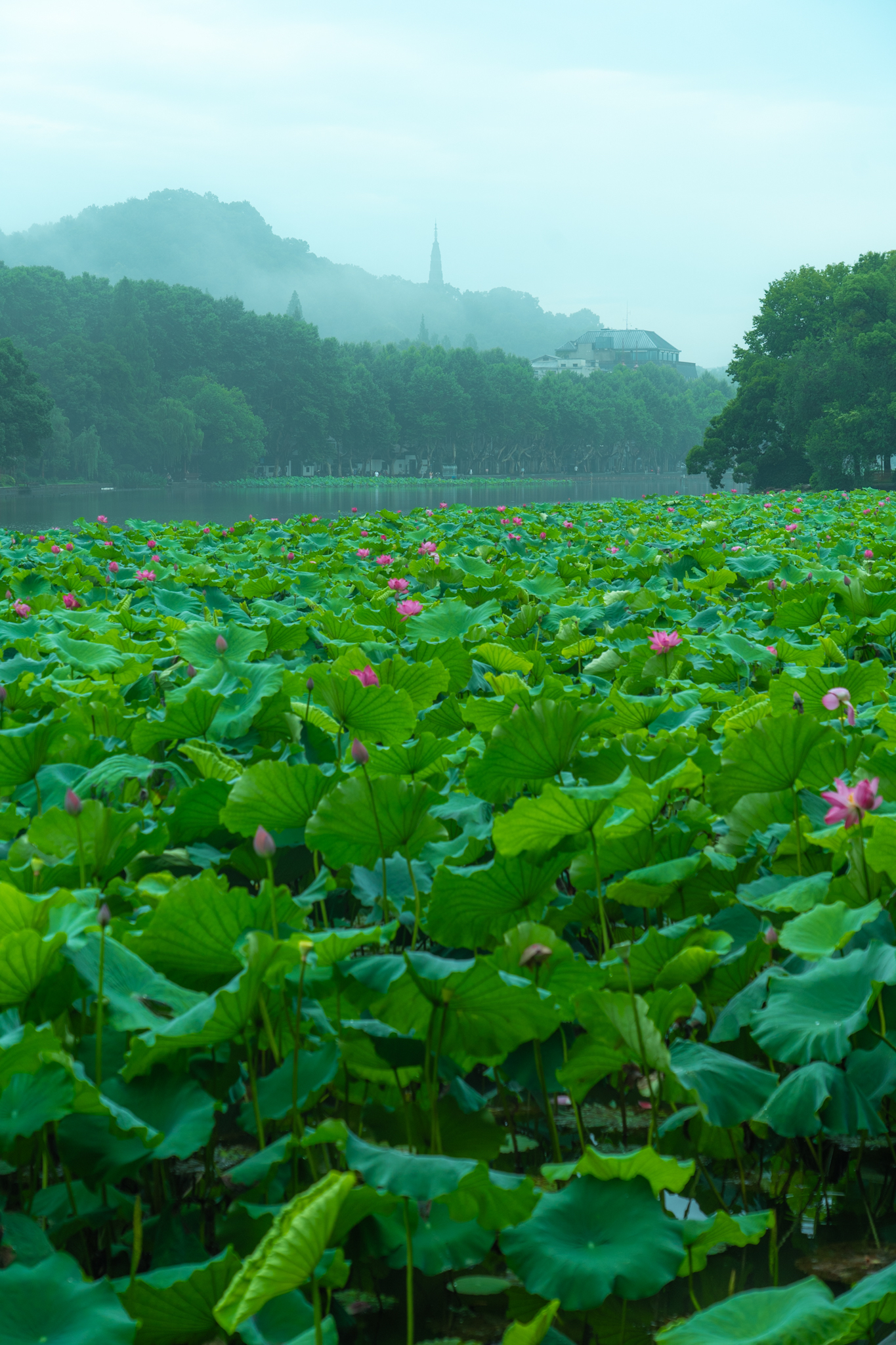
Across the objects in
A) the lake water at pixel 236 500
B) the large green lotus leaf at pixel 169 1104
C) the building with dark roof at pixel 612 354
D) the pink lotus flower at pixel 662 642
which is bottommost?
the large green lotus leaf at pixel 169 1104

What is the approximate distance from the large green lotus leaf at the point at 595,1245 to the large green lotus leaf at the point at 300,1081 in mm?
253

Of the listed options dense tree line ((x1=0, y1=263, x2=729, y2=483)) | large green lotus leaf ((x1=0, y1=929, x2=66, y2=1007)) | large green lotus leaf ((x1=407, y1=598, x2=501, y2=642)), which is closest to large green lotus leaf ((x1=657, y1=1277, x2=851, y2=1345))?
large green lotus leaf ((x1=0, y1=929, x2=66, y2=1007))

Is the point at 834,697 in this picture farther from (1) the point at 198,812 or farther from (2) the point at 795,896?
(1) the point at 198,812

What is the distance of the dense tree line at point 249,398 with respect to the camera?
5400cm

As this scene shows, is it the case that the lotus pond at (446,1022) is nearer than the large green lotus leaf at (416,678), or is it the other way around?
the lotus pond at (446,1022)

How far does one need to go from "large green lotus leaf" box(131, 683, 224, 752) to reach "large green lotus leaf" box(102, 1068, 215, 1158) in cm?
105

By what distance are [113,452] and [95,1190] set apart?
58329 mm

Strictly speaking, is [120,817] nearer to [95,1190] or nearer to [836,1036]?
[95,1190]

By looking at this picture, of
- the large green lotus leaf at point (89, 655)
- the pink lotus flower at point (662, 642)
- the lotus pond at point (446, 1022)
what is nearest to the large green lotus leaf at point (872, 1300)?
the lotus pond at point (446, 1022)

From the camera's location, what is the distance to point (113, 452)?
5600 centimetres

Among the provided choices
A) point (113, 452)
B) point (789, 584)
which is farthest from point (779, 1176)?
point (113, 452)

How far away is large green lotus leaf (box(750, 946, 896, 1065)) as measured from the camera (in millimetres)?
1258

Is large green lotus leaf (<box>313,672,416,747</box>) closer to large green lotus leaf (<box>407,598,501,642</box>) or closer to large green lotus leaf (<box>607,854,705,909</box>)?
large green lotus leaf (<box>607,854,705,909</box>)

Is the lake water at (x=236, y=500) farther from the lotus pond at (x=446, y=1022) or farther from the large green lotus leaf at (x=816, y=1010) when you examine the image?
the large green lotus leaf at (x=816, y=1010)
